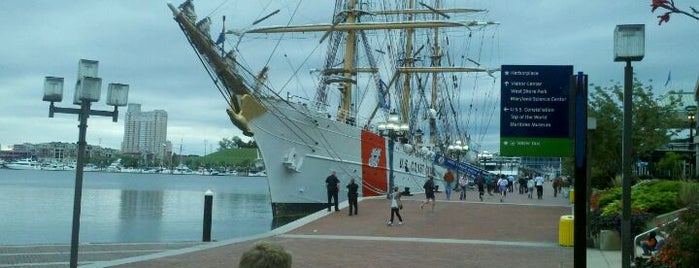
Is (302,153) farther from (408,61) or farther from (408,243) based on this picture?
(408,61)

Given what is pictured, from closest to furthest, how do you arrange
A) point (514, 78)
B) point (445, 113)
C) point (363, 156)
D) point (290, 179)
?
point (514, 78)
point (290, 179)
point (363, 156)
point (445, 113)

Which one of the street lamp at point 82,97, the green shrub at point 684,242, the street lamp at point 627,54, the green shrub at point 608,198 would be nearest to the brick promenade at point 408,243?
the green shrub at point 608,198

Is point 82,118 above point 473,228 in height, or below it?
above

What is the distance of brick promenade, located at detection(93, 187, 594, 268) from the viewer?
1423 cm

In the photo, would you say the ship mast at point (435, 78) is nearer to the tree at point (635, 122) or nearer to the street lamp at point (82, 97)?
the tree at point (635, 122)

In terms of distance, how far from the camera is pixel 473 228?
21969 millimetres

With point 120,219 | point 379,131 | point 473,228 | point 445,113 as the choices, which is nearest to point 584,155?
point 473,228

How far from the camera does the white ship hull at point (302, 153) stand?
3525 centimetres

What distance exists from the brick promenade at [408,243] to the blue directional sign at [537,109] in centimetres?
346

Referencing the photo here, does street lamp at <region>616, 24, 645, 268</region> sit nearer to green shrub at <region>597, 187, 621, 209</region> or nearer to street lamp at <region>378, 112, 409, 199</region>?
green shrub at <region>597, 187, 621, 209</region>

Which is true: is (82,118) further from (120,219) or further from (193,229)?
(120,219)

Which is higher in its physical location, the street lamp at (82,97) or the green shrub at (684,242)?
the street lamp at (82,97)

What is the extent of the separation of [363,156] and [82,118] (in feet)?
99.6

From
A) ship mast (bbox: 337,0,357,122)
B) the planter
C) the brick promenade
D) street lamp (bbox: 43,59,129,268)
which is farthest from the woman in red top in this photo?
ship mast (bbox: 337,0,357,122)
